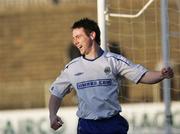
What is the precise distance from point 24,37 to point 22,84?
5.55 ft

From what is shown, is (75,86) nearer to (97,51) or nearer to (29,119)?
(97,51)

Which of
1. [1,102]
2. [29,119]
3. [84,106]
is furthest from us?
[1,102]

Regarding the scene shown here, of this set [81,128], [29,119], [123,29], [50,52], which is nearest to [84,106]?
[81,128]

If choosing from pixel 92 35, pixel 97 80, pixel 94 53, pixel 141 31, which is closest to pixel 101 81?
pixel 97 80

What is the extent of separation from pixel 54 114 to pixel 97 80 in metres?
0.34

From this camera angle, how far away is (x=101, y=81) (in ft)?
13.8

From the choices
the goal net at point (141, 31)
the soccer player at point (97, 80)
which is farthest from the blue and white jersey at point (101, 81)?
the goal net at point (141, 31)

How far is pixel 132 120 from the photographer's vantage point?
31.8 ft

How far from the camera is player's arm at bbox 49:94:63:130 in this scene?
14.1ft

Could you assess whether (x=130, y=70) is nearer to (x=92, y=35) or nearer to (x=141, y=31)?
(x=92, y=35)

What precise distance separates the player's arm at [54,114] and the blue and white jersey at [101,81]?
14 centimetres

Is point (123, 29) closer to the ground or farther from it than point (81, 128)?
closer to the ground

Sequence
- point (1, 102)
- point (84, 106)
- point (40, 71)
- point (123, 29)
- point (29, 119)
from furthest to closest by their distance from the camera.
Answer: point (40, 71) < point (1, 102) < point (29, 119) < point (123, 29) < point (84, 106)

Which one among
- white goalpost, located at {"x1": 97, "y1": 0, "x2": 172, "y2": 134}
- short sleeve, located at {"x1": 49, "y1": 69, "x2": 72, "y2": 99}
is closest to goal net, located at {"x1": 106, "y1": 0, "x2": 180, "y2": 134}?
white goalpost, located at {"x1": 97, "y1": 0, "x2": 172, "y2": 134}
